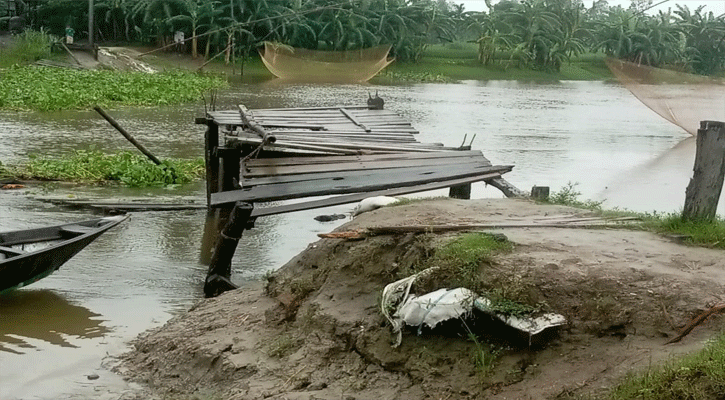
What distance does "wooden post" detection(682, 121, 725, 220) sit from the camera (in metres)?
5.73

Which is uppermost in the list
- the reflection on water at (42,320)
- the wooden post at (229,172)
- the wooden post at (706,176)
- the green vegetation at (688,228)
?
the wooden post at (706,176)

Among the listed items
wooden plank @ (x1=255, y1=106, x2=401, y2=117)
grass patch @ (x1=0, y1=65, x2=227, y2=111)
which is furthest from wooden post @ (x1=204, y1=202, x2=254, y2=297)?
grass patch @ (x1=0, y1=65, x2=227, y2=111)

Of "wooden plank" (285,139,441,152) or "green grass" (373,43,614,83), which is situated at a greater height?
"wooden plank" (285,139,441,152)

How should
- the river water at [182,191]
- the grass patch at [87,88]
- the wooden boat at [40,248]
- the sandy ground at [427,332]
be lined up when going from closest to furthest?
the sandy ground at [427,332]
the river water at [182,191]
the wooden boat at [40,248]
the grass patch at [87,88]

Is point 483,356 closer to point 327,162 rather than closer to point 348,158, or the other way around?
point 327,162

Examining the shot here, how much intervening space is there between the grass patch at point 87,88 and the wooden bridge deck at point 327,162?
8.01 metres

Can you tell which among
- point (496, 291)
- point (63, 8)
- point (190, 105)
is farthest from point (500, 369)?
point (63, 8)

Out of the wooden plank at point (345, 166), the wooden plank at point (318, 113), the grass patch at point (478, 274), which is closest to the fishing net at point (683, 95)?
the wooden plank at point (318, 113)

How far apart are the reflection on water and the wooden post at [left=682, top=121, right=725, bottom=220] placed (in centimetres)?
408

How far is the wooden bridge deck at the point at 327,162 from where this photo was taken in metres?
7.66

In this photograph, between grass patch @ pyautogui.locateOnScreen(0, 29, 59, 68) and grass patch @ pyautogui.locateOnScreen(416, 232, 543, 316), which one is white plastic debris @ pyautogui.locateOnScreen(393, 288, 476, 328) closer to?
grass patch @ pyautogui.locateOnScreen(416, 232, 543, 316)

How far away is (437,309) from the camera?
4.61 m

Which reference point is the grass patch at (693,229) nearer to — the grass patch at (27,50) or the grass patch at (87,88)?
the grass patch at (87,88)

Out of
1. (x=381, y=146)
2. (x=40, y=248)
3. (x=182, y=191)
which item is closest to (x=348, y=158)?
(x=381, y=146)
